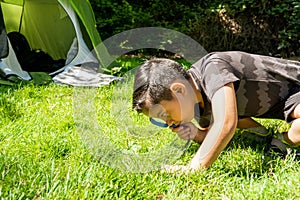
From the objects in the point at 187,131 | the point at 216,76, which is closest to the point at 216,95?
A: the point at 216,76

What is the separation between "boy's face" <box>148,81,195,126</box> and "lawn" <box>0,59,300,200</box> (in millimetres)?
172

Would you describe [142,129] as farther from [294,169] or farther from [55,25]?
[55,25]

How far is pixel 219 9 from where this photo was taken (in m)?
6.09

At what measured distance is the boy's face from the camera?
1.62 metres

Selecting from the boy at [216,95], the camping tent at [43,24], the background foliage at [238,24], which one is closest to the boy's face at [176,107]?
the boy at [216,95]

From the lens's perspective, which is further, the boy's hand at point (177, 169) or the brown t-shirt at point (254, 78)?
the brown t-shirt at point (254, 78)

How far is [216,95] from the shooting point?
154cm

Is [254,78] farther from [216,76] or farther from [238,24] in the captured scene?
[238,24]

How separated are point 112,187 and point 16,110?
1204 mm

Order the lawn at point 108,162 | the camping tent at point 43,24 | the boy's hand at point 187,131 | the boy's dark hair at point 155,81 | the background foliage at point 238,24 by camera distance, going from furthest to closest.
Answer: the background foliage at point 238,24, the camping tent at point 43,24, the boy's hand at point 187,131, the boy's dark hair at point 155,81, the lawn at point 108,162

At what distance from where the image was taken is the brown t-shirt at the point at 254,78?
5.63 ft

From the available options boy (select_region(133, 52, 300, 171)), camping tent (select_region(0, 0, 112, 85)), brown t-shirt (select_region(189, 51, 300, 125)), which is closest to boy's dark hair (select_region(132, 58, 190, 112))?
boy (select_region(133, 52, 300, 171))

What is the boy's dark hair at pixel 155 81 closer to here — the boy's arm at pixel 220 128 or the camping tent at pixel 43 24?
the boy's arm at pixel 220 128

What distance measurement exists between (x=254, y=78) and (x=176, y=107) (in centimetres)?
38
